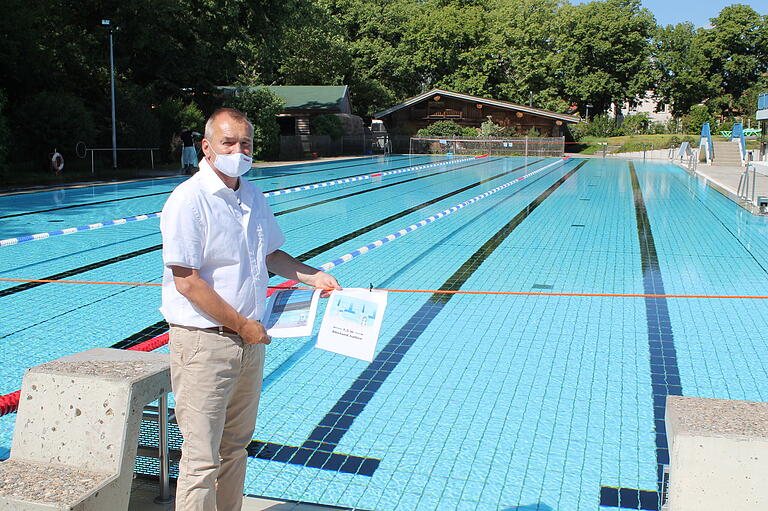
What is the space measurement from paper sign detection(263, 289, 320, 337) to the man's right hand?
0.17 meters

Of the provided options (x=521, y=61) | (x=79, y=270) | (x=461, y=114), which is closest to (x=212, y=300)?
(x=79, y=270)

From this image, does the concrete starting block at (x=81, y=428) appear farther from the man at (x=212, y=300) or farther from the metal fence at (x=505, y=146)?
the metal fence at (x=505, y=146)

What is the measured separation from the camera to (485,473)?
372 centimetres

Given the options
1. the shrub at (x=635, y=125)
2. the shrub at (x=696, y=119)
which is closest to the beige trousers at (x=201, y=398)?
the shrub at (x=635, y=125)

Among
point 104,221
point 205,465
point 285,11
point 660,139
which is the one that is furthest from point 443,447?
point 660,139

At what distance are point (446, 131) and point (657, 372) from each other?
131ft

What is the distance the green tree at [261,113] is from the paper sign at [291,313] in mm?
28667

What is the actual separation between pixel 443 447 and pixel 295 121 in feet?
124

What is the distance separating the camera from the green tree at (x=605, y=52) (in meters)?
56.0

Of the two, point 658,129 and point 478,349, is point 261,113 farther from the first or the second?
point 658,129

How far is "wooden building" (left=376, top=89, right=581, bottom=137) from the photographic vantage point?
150ft

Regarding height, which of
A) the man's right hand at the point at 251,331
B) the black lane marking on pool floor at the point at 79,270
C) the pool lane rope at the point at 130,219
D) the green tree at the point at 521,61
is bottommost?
the black lane marking on pool floor at the point at 79,270

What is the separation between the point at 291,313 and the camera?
8.95 ft

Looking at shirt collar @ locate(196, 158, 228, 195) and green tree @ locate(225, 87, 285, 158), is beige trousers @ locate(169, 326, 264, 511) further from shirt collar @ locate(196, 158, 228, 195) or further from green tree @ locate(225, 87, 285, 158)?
green tree @ locate(225, 87, 285, 158)
